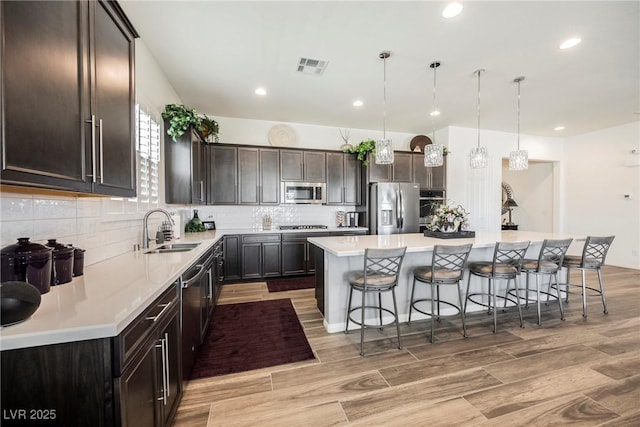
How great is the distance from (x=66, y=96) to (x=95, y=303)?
918 mm

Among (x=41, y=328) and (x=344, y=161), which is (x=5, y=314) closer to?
(x=41, y=328)

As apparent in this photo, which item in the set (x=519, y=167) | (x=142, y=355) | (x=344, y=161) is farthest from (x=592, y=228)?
(x=142, y=355)

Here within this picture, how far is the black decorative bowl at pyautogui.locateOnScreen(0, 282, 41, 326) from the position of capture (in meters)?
0.83

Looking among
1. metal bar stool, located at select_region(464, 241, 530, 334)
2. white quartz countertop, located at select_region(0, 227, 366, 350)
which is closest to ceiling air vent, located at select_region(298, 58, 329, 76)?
white quartz countertop, located at select_region(0, 227, 366, 350)

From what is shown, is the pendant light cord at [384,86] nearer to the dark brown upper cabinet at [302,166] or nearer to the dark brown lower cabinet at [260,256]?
the dark brown upper cabinet at [302,166]

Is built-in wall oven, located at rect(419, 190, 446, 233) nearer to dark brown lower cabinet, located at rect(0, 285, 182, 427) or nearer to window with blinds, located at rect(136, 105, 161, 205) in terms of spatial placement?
window with blinds, located at rect(136, 105, 161, 205)

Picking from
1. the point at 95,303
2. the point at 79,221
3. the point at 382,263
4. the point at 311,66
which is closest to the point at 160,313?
the point at 95,303

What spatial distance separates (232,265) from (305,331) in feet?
7.08

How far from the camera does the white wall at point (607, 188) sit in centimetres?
531

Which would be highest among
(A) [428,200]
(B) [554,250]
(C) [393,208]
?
(A) [428,200]

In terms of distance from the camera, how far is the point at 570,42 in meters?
2.63

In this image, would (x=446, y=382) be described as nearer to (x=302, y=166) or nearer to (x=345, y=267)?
(x=345, y=267)

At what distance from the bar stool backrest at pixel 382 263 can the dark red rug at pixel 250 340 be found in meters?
0.93

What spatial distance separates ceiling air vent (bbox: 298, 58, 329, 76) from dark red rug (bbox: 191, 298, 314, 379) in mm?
3026
